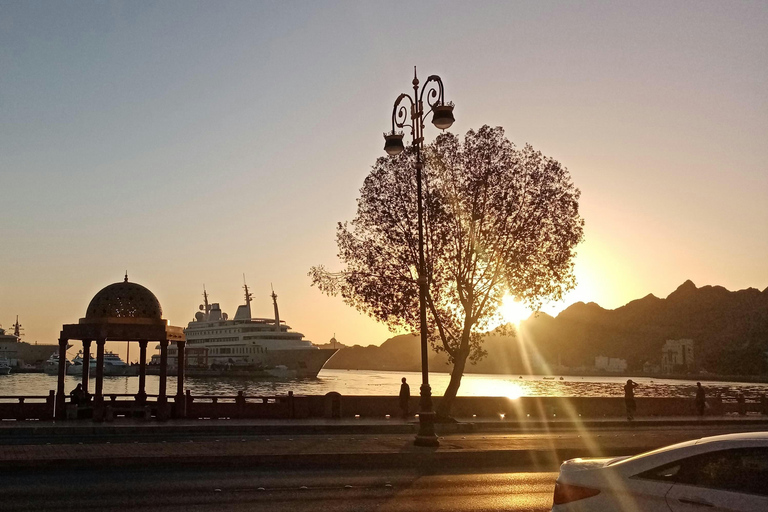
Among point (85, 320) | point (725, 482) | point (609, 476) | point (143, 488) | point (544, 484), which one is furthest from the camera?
point (85, 320)

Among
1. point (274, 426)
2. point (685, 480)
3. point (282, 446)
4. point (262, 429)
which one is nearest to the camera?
point (685, 480)

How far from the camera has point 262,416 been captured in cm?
2914

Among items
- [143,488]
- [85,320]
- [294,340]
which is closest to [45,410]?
[85,320]

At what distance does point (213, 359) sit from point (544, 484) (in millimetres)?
135485

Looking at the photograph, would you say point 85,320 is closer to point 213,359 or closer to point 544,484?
point 544,484

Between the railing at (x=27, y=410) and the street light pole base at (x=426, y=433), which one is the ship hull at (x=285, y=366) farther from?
the street light pole base at (x=426, y=433)

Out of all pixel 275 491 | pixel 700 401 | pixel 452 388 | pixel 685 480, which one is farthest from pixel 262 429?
pixel 700 401

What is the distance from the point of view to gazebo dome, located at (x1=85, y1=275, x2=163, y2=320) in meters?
27.2

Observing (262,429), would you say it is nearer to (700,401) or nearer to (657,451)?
(657,451)

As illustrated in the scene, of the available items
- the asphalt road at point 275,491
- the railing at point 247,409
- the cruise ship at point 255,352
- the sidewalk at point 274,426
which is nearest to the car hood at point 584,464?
the asphalt road at point 275,491

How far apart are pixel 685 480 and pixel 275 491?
7868mm

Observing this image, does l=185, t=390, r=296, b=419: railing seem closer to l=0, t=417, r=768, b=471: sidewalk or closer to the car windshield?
l=0, t=417, r=768, b=471: sidewalk

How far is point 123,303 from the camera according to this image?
2734cm

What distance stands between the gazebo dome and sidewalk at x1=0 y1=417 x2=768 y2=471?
4.11 metres
